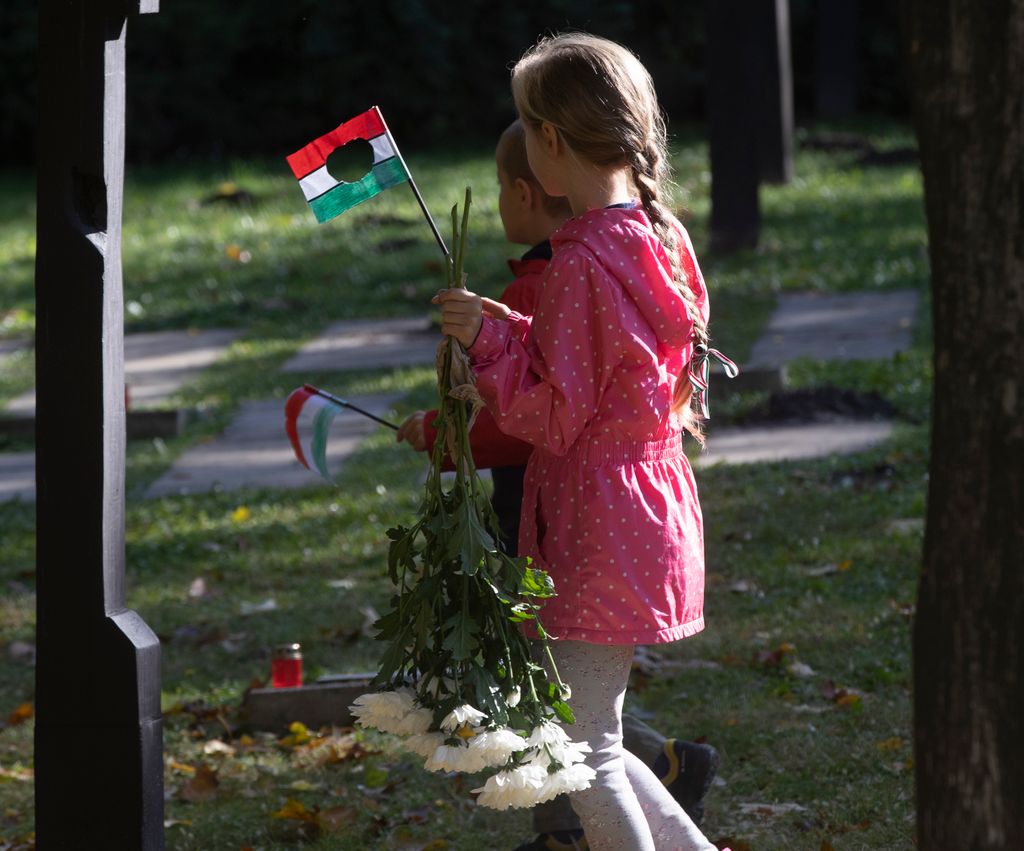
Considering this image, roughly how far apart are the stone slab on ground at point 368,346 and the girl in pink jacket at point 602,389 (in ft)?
21.3

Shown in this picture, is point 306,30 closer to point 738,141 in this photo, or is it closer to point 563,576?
point 738,141

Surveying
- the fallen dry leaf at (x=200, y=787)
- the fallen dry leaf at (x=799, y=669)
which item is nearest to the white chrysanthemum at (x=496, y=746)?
the fallen dry leaf at (x=200, y=787)

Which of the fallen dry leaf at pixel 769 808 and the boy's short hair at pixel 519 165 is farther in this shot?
the fallen dry leaf at pixel 769 808

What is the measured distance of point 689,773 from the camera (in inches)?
143

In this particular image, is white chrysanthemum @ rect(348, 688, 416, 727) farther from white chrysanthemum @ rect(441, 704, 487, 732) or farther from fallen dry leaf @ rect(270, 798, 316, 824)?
fallen dry leaf @ rect(270, 798, 316, 824)

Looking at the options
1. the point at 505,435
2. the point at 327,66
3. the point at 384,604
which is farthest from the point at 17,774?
the point at 327,66

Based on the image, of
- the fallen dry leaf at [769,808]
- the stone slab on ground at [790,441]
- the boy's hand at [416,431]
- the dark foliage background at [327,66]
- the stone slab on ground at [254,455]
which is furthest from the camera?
the dark foliage background at [327,66]

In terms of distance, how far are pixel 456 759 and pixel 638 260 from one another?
0.94 m

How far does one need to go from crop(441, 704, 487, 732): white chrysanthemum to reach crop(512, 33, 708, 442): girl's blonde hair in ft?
2.77

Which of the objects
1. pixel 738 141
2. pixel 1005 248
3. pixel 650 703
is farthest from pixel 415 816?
pixel 738 141

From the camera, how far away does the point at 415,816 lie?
3.94 m

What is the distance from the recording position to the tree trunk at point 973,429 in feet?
7.24

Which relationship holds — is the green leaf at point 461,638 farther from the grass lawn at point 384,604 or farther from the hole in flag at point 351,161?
the hole in flag at point 351,161

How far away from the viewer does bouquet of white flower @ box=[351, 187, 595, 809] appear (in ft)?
8.90
